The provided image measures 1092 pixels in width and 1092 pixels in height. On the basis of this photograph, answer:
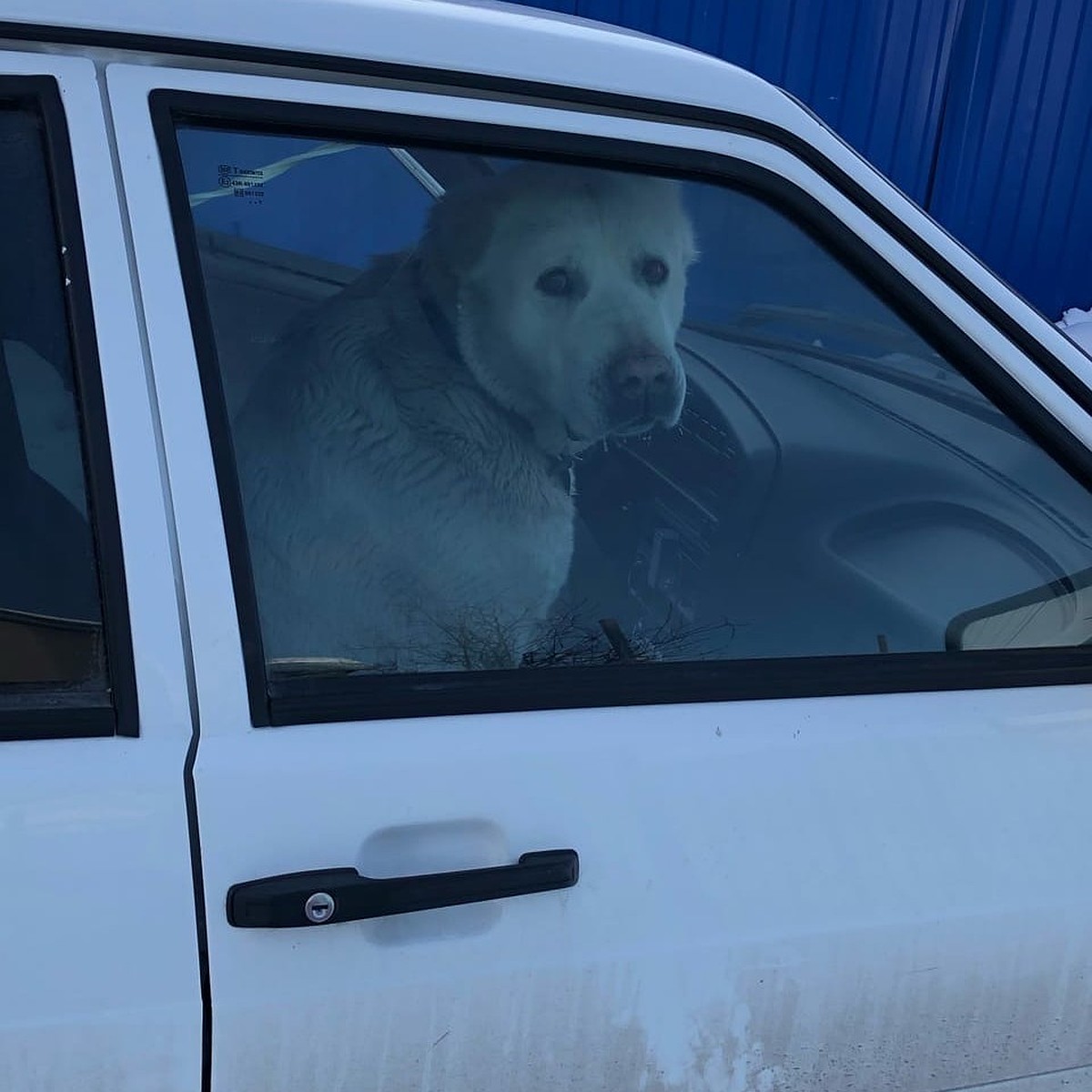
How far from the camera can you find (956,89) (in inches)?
234

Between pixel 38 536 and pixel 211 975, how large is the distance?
480 millimetres

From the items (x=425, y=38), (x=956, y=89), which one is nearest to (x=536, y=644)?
(x=425, y=38)

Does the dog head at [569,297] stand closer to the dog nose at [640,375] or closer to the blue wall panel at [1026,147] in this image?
the dog nose at [640,375]

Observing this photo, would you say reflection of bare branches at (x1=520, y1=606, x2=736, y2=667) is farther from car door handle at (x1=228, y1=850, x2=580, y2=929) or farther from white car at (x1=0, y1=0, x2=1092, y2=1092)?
car door handle at (x1=228, y1=850, x2=580, y2=929)

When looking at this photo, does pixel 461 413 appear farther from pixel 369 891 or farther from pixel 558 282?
pixel 369 891

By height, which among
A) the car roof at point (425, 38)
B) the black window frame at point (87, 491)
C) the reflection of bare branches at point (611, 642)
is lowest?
the reflection of bare branches at point (611, 642)

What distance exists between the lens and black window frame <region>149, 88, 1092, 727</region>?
1.16 m

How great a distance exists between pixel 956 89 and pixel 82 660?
238 inches

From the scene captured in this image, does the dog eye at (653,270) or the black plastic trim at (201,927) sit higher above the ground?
the dog eye at (653,270)

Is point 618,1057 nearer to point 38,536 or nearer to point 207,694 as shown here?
point 207,694

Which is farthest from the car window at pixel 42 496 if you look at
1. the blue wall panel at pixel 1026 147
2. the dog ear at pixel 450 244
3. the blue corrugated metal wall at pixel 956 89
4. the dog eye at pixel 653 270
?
the blue wall panel at pixel 1026 147

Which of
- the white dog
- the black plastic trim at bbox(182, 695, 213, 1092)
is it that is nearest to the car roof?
the white dog

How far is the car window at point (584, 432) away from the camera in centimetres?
130

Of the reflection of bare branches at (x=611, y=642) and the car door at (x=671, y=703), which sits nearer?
the car door at (x=671, y=703)
